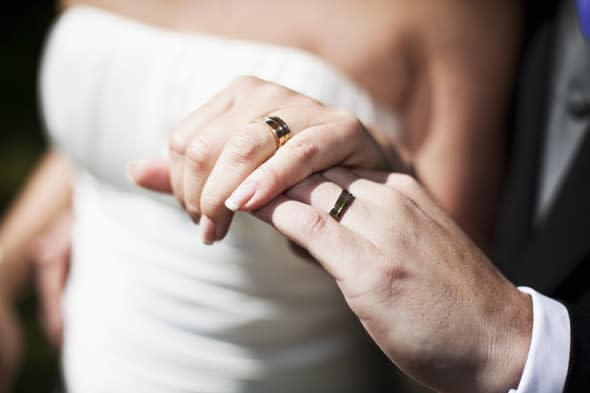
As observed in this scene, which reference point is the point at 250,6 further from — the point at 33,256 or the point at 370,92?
the point at 33,256

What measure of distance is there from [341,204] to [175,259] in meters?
0.49

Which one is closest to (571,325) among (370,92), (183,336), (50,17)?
(370,92)

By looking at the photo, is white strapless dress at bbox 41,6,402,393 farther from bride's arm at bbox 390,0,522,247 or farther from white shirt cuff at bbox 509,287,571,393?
white shirt cuff at bbox 509,287,571,393

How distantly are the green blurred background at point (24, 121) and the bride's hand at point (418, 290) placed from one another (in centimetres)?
207

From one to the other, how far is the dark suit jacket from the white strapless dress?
22 cm

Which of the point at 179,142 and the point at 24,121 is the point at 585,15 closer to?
the point at 179,142

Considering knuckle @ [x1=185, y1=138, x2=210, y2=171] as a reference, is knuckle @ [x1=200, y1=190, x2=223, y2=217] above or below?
below

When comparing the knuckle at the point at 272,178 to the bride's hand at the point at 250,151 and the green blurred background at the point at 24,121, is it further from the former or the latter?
the green blurred background at the point at 24,121

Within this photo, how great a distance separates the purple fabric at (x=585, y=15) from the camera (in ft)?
2.98

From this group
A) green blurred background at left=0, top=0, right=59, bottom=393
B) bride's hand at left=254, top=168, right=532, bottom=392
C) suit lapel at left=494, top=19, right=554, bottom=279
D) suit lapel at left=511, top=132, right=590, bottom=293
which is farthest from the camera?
green blurred background at left=0, top=0, right=59, bottom=393

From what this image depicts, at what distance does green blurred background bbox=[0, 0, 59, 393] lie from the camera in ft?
8.59

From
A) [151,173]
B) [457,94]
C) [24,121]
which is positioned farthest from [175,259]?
[24,121]

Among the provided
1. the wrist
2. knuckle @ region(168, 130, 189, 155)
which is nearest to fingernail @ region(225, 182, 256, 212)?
knuckle @ region(168, 130, 189, 155)

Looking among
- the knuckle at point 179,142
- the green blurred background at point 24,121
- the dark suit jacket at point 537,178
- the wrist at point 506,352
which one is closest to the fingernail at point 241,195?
the knuckle at point 179,142
